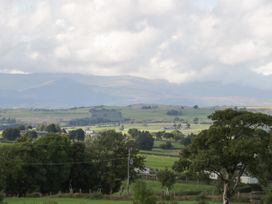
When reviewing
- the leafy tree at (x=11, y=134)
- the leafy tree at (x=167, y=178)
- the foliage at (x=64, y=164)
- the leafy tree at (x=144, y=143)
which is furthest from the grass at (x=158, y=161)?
the leafy tree at (x=11, y=134)

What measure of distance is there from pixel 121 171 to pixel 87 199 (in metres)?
12.7

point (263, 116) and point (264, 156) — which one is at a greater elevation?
point (263, 116)

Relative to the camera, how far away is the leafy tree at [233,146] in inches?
1742

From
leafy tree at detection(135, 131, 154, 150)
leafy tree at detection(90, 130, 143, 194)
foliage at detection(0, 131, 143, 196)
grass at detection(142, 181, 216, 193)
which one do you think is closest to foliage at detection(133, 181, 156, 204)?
foliage at detection(0, 131, 143, 196)

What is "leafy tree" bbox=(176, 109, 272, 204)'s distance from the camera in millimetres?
44250

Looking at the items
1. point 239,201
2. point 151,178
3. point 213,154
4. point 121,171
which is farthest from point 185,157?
point 151,178

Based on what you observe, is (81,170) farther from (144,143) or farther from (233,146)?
(144,143)

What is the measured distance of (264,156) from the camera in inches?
1789

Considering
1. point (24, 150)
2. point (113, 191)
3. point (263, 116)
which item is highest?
point (263, 116)

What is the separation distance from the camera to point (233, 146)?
44.0 m

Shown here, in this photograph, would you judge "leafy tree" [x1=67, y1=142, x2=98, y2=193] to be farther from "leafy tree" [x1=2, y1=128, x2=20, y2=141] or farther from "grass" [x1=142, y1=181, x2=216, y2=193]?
"leafy tree" [x1=2, y1=128, x2=20, y2=141]

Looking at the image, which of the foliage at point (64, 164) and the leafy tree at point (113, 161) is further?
the leafy tree at point (113, 161)

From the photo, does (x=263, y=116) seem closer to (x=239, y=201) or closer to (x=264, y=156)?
(x=264, y=156)

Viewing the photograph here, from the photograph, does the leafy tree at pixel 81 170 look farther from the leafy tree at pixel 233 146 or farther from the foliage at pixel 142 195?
the foliage at pixel 142 195
